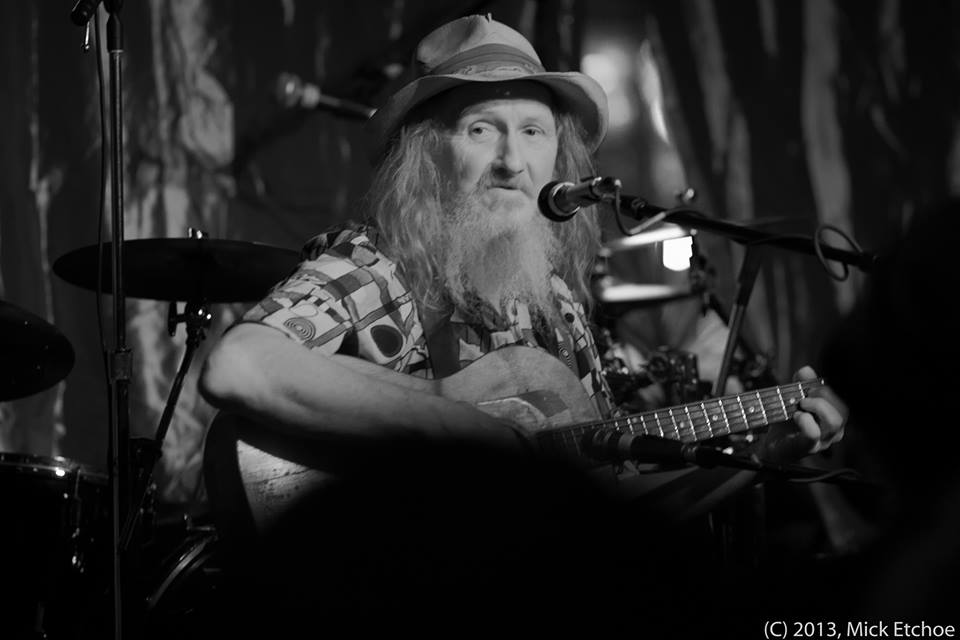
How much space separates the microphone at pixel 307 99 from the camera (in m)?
4.10

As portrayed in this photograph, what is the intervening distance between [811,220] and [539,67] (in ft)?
8.44

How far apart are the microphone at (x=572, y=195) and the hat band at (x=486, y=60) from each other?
0.68 m

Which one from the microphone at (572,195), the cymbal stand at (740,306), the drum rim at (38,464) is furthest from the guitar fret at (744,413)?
the drum rim at (38,464)

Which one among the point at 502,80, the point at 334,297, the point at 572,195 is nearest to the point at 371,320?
the point at 334,297

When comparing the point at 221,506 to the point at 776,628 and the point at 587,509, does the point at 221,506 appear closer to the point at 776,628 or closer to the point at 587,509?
the point at 776,628

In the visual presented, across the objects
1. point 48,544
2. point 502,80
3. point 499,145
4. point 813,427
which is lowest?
point 48,544

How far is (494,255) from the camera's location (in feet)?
9.78

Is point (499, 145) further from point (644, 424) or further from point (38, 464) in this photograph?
point (38, 464)

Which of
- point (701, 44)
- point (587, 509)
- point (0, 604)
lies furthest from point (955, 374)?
point (701, 44)

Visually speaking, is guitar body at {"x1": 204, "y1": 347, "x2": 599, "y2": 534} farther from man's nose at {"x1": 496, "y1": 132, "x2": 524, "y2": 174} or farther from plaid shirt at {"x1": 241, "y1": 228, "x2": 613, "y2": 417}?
man's nose at {"x1": 496, "y1": 132, "x2": 524, "y2": 174}

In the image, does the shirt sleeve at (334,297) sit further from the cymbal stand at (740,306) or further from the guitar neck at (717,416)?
the cymbal stand at (740,306)

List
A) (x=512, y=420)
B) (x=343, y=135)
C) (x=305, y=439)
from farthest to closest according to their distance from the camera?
(x=343, y=135) → (x=512, y=420) → (x=305, y=439)

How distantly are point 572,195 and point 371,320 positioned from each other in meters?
0.58

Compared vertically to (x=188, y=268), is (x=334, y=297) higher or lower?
higher
